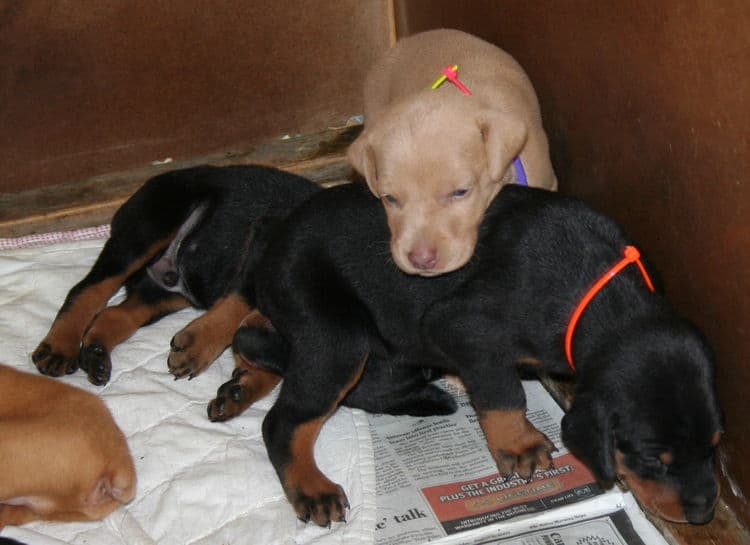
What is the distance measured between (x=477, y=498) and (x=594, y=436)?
0.74 meters

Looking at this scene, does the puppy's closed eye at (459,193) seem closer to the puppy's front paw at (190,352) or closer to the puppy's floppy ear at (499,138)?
the puppy's floppy ear at (499,138)

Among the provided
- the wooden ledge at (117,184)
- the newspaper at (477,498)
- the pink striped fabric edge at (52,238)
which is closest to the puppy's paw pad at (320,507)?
the newspaper at (477,498)

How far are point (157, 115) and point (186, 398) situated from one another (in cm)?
165

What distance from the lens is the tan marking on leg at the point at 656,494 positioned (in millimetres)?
2801

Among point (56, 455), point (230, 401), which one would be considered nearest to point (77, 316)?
point (230, 401)

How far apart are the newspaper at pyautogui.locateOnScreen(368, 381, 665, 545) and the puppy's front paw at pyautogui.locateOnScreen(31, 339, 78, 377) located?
3.95 ft

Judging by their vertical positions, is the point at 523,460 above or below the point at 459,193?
below

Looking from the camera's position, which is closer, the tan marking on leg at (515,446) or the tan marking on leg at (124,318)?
the tan marking on leg at (515,446)

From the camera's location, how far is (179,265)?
404 centimetres

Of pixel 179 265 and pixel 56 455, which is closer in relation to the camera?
pixel 56 455

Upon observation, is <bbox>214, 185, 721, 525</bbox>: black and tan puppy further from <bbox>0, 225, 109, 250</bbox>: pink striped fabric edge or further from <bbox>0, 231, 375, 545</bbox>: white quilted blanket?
<bbox>0, 225, 109, 250</bbox>: pink striped fabric edge

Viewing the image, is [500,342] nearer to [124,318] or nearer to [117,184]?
[124,318]

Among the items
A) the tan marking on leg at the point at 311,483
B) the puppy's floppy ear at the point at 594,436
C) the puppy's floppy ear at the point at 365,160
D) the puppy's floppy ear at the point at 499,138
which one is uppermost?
the puppy's floppy ear at the point at 499,138

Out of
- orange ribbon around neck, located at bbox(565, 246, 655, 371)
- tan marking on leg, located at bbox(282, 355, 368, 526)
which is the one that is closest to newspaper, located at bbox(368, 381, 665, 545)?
tan marking on leg, located at bbox(282, 355, 368, 526)
